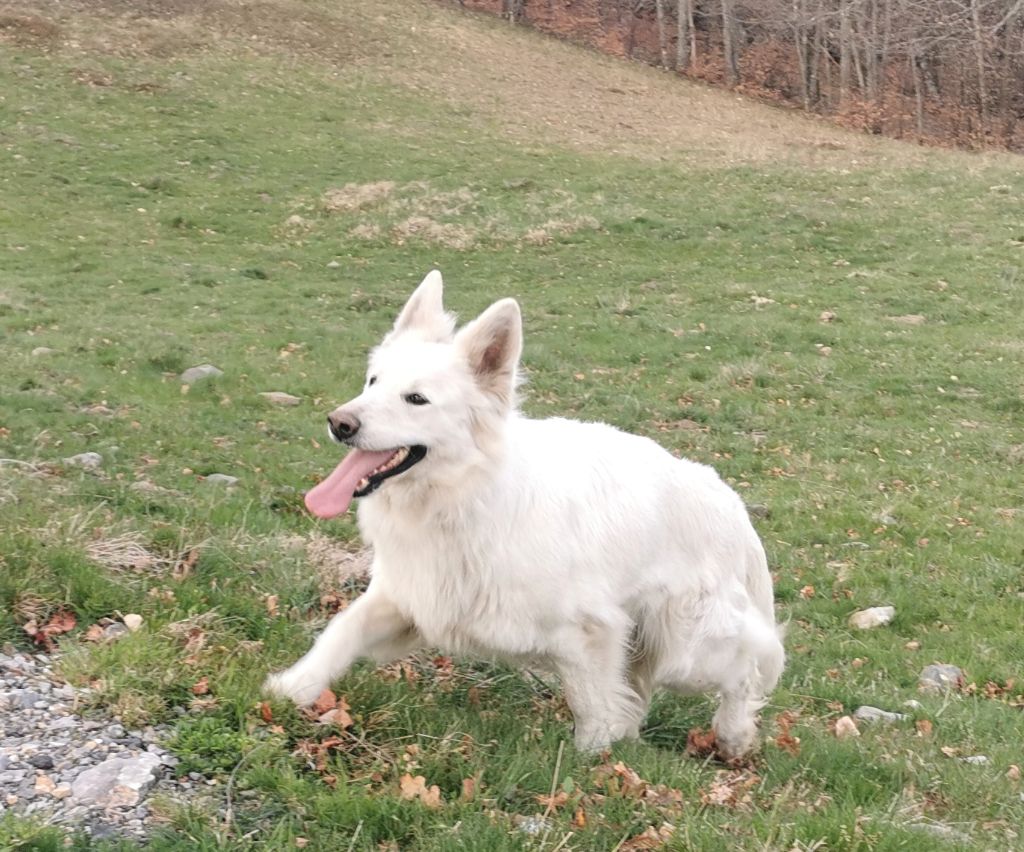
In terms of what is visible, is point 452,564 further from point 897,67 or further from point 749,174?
point 897,67

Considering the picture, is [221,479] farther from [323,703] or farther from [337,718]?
[337,718]

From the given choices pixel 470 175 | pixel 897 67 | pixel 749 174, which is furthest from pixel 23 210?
pixel 897 67

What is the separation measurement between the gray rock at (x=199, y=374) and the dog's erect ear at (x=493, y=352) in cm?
966

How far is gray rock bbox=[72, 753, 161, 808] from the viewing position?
3.26m

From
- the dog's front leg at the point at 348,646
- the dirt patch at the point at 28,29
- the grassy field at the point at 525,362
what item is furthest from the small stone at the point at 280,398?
the dirt patch at the point at 28,29

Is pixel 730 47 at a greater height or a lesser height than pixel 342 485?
greater

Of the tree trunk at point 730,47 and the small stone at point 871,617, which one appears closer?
the small stone at point 871,617

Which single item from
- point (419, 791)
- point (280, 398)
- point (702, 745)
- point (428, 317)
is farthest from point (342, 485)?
point (280, 398)

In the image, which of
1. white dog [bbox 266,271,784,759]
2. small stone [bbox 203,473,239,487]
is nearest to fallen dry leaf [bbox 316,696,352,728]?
white dog [bbox 266,271,784,759]

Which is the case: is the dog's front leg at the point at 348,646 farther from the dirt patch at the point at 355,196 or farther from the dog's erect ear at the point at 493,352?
the dirt patch at the point at 355,196

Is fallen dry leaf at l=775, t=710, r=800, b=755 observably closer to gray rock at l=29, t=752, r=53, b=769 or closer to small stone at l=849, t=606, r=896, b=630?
small stone at l=849, t=606, r=896, b=630

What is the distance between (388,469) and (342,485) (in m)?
0.21

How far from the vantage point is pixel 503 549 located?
14.1ft

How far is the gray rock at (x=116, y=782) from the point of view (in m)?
3.26
